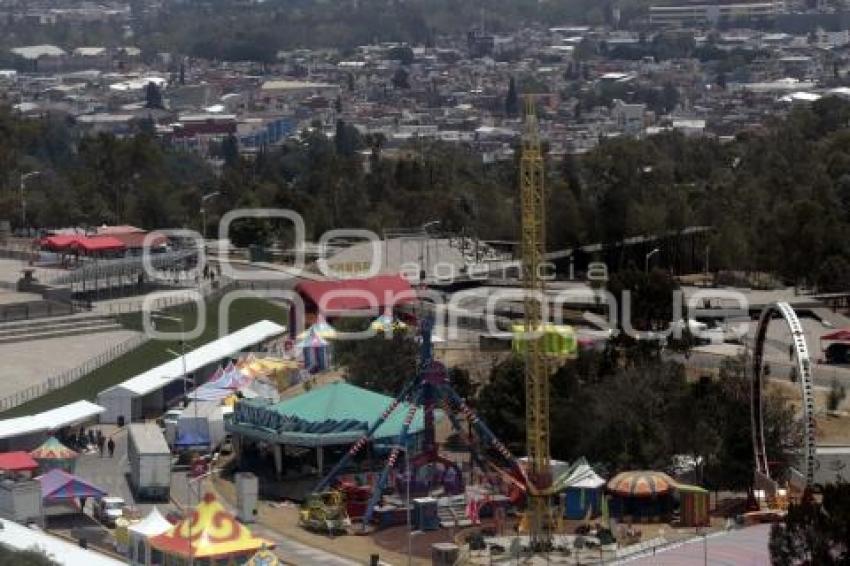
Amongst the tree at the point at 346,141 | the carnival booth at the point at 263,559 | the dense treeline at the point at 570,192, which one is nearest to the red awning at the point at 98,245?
the dense treeline at the point at 570,192

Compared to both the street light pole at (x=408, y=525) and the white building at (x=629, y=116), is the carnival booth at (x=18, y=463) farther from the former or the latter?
the white building at (x=629, y=116)

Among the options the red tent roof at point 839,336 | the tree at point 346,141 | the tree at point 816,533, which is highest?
the tree at point 816,533

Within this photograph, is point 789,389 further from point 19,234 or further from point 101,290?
point 19,234

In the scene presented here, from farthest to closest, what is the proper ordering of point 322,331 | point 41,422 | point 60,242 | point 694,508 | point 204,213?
point 204,213, point 60,242, point 322,331, point 41,422, point 694,508

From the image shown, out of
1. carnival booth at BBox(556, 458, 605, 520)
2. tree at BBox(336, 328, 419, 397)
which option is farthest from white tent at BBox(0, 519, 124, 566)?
tree at BBox(336, 328, 419, 397)

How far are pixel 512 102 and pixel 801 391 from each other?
358 feet

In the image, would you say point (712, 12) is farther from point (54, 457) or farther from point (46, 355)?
point (54, 457)

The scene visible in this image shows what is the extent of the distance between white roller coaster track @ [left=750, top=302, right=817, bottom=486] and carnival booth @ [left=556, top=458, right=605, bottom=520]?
2.32 m

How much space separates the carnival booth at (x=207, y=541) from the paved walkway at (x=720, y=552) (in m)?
4.83

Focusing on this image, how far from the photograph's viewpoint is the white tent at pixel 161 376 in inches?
1554

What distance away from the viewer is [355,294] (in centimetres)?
4781

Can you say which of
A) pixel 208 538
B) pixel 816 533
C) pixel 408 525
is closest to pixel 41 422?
pixel 408 525

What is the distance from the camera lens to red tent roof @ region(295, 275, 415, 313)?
4725 cm

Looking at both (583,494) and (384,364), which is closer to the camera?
(583,494)
